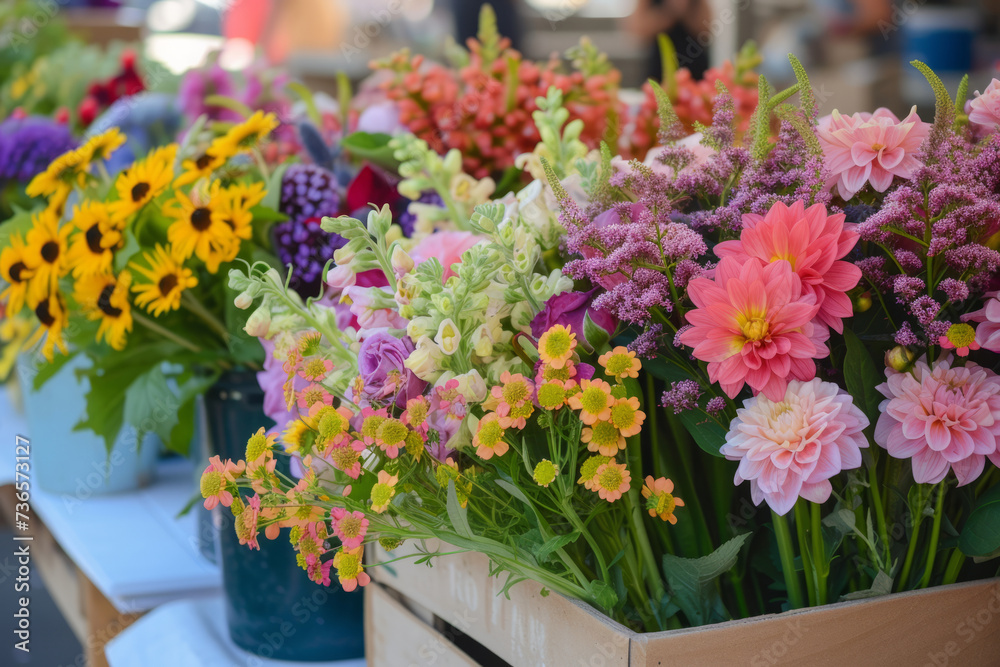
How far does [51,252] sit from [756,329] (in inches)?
22.0

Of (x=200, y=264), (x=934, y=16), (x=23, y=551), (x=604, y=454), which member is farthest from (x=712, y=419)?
(x=934, y=16)

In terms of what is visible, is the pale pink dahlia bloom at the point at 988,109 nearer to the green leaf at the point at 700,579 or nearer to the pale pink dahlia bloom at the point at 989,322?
the pale pink dahlia bloom at the point at 989,322

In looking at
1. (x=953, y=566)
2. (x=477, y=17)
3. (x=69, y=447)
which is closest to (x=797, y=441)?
(x=953, y=566)

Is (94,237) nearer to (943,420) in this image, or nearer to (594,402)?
(594,402)

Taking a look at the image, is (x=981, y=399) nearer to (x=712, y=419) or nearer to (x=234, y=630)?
(x=712, y=419)

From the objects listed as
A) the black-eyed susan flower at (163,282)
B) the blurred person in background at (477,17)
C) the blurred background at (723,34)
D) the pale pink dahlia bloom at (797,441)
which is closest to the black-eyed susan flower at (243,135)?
the black-eyed susan flower at (163,282)

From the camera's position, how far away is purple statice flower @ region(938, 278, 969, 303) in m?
0.38

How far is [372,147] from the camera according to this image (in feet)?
2.56

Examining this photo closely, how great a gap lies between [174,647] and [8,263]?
350 mm

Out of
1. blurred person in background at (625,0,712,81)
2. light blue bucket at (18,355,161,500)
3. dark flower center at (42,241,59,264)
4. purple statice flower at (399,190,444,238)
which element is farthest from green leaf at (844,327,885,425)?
blurred person in background at (625,0,712,81)

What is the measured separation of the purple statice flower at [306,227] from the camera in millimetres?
694

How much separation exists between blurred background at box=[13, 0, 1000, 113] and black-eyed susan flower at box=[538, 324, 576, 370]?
1206 millimetres

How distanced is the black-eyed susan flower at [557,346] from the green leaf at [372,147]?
40 cm

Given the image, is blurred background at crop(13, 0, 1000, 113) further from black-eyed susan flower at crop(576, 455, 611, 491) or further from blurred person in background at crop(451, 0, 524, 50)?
black-eyed susan flower at crop(576, 455, 611, 491)
